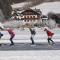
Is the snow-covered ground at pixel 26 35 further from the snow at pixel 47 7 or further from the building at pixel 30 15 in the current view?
the snow at pixel 47 7

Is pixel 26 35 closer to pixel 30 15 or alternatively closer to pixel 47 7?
pixel 30 15

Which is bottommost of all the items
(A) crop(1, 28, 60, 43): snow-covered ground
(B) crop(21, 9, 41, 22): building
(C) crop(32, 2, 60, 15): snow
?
(A) crop(1, 28, 60, 43): snow-covered ground

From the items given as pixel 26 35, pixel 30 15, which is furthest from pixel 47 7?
pixel 26 35

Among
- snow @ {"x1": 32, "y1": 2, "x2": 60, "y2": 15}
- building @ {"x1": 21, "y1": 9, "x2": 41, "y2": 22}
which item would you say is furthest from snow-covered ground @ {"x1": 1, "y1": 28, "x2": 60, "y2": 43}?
snow @ {"x1": 32, "y1": 2, "x2": 60, "y2": 15}

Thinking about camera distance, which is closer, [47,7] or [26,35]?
[26,35]

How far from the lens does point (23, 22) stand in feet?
9.82

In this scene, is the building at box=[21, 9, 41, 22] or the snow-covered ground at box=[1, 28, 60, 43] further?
the building at box=[21, 9, 41, 22]

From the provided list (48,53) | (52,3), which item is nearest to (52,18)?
(52,3)

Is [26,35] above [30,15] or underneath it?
underneath

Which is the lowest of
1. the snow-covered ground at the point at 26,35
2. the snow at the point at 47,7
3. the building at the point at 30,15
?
the snow-covered ground at the point at 26,35

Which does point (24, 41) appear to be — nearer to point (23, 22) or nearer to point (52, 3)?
point (23, 22)

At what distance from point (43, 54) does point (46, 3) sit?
136 cm

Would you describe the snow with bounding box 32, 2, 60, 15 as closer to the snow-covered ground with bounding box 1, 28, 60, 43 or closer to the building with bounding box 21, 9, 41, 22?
the building with bounding box 21, 9, 41, 22

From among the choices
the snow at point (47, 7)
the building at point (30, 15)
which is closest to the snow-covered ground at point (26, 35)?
the building at point (30, 15)
